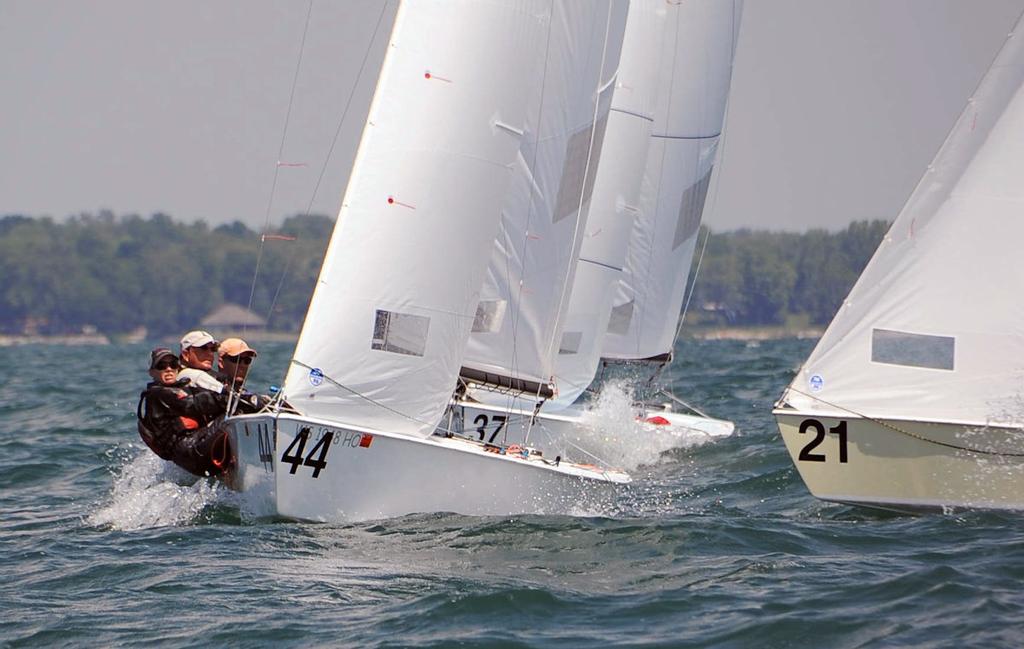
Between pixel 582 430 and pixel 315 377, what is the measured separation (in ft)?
15.5

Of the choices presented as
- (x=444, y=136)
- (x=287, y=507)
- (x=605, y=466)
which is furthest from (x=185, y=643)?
(x=605, y=466)

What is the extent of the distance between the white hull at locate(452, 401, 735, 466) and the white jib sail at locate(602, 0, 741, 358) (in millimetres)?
1219

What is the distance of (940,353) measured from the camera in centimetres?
865

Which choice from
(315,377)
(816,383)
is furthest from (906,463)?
(315,377)

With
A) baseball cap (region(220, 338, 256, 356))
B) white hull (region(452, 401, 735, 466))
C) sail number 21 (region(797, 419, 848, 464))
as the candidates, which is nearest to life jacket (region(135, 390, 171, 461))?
baseball cap (region(220, 338, 256, 356))

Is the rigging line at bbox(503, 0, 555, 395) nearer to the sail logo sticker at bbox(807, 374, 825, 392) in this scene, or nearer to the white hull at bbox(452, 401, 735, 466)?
the white hull at bbox(452, 401, 735, 466)

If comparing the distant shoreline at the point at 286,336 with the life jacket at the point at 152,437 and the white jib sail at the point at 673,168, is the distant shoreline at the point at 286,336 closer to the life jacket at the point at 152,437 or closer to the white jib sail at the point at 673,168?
the white jib sail at the point at 673,168

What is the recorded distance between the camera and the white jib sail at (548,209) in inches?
387

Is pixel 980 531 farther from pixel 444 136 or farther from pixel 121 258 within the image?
pixel 121 258

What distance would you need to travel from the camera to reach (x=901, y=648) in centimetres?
569

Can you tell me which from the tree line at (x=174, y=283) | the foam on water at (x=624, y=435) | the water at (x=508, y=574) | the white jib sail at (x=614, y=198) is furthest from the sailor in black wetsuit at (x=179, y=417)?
the tree line at (x=174, y=283)

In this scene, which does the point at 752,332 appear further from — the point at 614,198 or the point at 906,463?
the point at 906,463

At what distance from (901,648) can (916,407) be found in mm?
A: 3062

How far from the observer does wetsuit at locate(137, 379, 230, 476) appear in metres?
8.73
